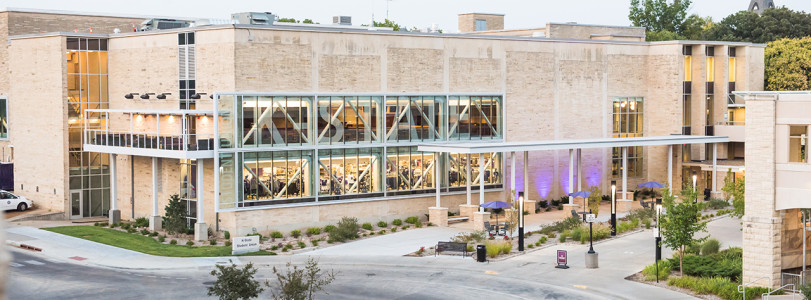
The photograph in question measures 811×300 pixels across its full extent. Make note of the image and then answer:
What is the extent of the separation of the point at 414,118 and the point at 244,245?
47.6ft

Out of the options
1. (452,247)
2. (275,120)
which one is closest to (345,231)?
(452,247)

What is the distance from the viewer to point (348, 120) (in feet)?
157

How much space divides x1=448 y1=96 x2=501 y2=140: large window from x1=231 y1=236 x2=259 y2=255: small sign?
15.9 metres

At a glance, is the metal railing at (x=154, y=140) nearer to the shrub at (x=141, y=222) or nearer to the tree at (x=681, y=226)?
the shrub at (x=141, y=222)

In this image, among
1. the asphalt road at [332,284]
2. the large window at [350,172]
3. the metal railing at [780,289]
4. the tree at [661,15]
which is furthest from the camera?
the tree at [661,15]

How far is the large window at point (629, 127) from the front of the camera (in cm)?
6144

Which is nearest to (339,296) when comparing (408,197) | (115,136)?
(408,197)

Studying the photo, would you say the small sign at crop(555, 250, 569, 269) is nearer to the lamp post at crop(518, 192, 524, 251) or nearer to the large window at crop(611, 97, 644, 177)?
the lamp post at crop(518, 192, 524, 251)

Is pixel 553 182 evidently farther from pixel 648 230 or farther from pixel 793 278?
pixel 793 278

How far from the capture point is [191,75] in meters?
46.4

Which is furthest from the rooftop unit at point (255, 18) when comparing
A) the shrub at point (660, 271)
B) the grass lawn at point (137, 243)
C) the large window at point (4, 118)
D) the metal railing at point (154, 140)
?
the shrub at point (660, 271)

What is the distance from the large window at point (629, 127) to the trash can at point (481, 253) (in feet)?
86.8

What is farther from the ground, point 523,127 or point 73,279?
point 523,127

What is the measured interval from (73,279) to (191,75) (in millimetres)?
14815
